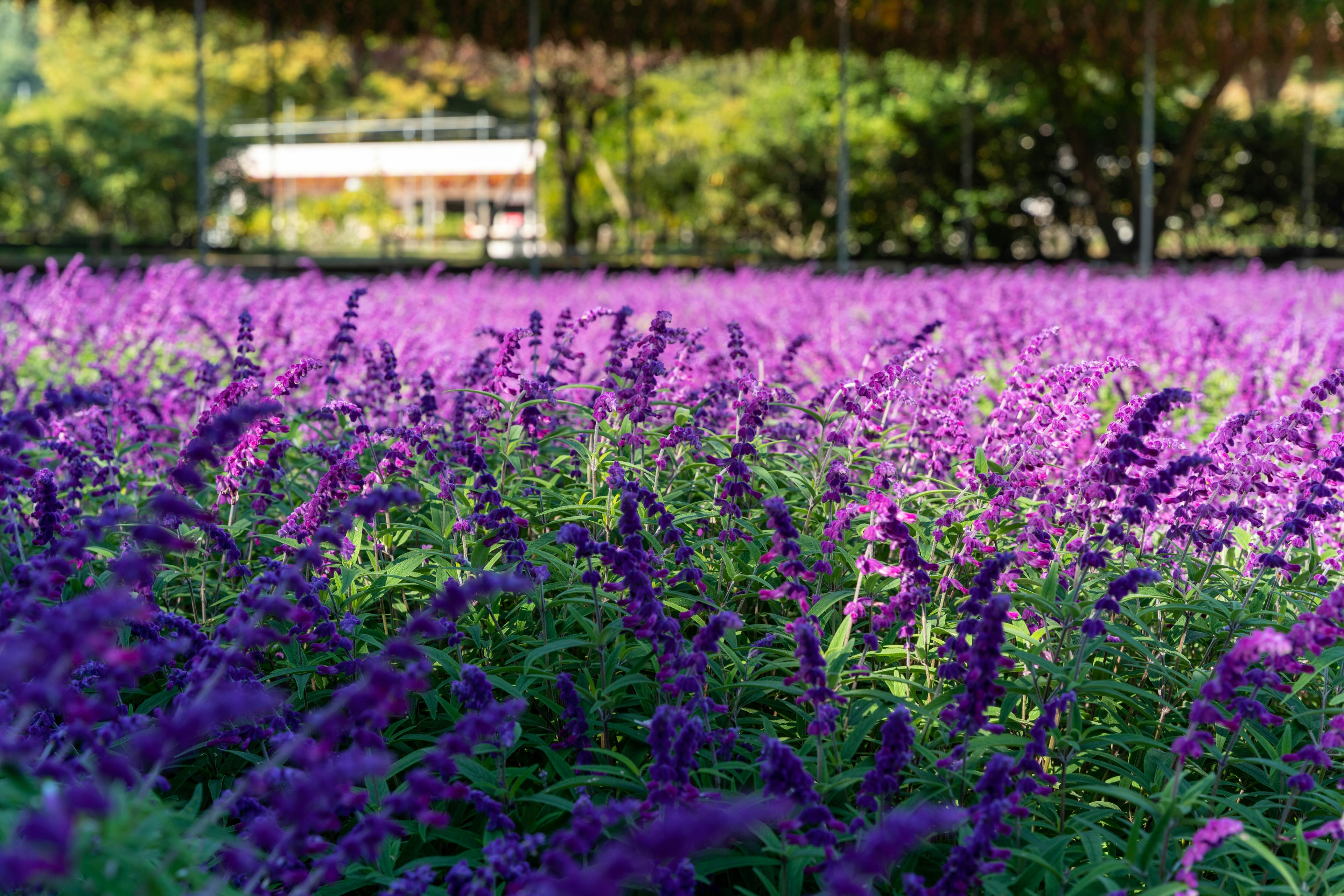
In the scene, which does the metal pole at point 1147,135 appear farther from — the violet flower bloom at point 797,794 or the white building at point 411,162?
the white building at point 411,162

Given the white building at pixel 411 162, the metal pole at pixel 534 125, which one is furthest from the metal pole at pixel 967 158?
the white building at pixel 411 162

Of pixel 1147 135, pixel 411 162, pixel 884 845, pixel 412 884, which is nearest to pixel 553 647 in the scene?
pixel 412 884

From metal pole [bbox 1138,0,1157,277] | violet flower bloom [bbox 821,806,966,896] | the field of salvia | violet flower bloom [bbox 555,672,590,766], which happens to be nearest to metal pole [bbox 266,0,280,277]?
the field of salvia

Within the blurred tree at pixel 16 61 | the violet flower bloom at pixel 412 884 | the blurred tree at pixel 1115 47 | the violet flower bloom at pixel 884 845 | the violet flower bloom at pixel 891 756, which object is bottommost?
the violet flower bloom at pixel 412 884

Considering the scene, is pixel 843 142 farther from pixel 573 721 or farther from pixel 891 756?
pixel 891 756

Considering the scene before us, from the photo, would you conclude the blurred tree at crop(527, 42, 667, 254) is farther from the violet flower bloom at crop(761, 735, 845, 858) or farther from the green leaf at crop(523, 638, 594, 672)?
the violet flower bloom at crop(761, 735, 845, 858)

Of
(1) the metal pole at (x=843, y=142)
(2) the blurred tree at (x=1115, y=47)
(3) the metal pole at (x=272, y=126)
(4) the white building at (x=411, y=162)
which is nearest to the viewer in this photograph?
(3) the metal pole at (x=272, y=126)

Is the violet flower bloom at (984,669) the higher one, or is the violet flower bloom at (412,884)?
the violet flower bloom at (984,669)

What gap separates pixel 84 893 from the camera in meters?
1.69

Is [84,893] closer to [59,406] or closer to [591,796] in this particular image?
[59,406]

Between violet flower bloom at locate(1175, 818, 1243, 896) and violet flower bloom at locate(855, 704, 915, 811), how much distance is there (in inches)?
18.8

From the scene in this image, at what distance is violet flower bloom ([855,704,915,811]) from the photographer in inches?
79.8

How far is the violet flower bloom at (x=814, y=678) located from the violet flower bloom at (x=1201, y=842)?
643mm

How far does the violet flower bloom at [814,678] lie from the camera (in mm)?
2039
